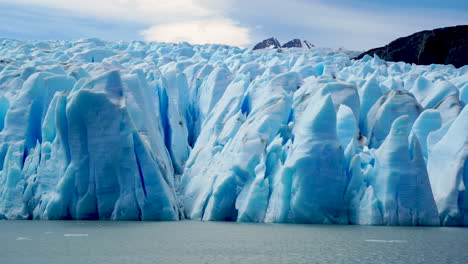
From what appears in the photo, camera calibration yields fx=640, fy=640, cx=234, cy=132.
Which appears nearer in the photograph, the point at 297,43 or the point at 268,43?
the point at 297,43

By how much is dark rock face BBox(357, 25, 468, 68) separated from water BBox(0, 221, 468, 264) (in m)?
32.7

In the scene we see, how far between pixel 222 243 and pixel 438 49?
37.9 meters

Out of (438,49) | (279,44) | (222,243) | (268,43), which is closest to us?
(222,243)

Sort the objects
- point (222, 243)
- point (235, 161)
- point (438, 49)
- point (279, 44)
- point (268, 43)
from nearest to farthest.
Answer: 1. point (222, 243)
2. point (235, 161)
3. point (438, 49)
4. point (268, 43)
5. point (279, 44)

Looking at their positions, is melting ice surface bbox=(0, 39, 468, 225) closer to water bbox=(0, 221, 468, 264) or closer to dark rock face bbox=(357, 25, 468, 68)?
water bbox=(0, 221, 468, 264)

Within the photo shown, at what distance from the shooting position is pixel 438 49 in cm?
4631

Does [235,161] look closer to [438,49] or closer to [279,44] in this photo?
[438,49]

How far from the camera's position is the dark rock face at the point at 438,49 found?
45469 millimetres

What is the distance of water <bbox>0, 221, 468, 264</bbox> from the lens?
414 inches

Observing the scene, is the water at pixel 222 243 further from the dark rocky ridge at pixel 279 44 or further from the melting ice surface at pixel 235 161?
the dark rocky ridge at pixel 279 44

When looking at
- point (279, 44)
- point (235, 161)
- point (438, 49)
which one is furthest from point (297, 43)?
point (235, 161)

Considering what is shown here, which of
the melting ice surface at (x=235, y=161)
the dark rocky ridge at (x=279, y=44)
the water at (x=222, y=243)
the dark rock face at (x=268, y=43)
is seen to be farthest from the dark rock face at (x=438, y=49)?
the water at (x=222, y=243)

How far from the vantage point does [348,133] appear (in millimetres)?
18266

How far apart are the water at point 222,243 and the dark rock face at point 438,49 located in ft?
107
